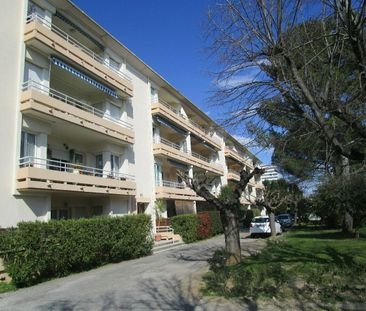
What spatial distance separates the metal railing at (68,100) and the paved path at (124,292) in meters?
9.12

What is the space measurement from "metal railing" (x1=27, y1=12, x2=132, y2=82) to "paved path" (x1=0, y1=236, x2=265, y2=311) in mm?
12456

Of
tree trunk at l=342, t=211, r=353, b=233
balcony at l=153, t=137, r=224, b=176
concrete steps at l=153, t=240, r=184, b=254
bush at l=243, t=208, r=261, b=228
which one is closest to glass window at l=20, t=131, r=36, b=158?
concrete steps at l=153, t=240, r=184, b=254

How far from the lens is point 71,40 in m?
22.2

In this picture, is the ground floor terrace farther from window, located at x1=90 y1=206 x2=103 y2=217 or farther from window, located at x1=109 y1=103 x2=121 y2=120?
window, located at x1=109 y1=103 x2=121 y2=120

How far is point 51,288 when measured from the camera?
11906mm

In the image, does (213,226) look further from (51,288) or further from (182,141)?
(51,288)

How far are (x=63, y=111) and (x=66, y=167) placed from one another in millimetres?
2843

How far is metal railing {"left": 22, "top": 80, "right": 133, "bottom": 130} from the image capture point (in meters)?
17.9

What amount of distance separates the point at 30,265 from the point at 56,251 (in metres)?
1.31

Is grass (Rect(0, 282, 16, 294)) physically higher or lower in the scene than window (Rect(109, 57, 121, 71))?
lower

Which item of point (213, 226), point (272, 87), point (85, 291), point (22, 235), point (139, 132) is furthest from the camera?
point (213, 226)

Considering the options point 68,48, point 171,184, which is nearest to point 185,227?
point 171,184

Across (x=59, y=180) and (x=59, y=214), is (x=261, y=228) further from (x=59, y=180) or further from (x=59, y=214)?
(x=59, y=180)

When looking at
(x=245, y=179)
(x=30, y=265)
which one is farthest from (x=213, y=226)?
(x=30, y=265)
